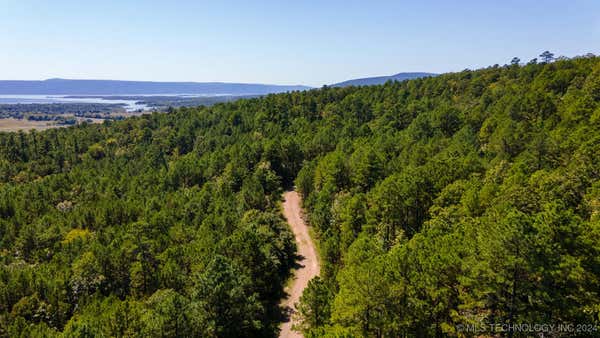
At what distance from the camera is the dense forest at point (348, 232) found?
2636 cm

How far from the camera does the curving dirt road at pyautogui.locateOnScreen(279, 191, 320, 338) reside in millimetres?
51406

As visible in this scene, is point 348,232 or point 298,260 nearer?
point 348,232

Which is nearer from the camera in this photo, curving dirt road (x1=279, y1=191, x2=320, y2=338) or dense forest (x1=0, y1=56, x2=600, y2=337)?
dense forest (x1=0, y1=56, x2=600, y2=337)

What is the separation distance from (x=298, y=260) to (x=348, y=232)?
1353 cm

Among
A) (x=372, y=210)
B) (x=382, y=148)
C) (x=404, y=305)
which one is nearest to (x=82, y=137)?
(x=382, y=148)

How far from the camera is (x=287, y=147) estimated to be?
10894 cm

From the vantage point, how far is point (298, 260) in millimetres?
66000

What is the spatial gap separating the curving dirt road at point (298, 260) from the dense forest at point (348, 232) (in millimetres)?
2097

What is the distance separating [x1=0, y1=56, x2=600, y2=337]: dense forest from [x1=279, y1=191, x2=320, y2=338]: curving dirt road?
82.5 inches

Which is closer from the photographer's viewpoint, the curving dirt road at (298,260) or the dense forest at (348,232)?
the dense forest at (348,232)

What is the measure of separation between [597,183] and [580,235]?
51.6 feet

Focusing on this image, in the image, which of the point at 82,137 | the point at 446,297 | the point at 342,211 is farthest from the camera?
the point at 82,137

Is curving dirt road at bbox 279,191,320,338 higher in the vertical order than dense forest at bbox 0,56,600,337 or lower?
lower

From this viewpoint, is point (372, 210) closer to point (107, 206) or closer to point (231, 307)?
point (231, 307)
